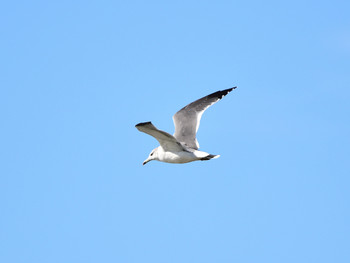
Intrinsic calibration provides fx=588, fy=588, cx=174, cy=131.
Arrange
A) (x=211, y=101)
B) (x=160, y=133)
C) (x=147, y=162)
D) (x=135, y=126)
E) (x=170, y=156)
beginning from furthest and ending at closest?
(x=211, y=101) → (x=147, y=162) → (x=170, y=156) → (x=160, y=133) → (x=135, y=126)

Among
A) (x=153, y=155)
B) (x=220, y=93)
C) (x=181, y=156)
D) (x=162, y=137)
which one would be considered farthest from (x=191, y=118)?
(x=162, y=137)

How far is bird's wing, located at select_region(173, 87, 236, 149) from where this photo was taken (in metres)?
13.2

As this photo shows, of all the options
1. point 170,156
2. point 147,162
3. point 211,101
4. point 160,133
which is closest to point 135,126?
point 160,133

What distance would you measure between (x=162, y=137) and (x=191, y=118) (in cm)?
236

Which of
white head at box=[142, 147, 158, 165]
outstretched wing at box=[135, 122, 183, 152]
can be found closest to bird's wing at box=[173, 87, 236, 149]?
white head at box=[142, 147, 158, 165]

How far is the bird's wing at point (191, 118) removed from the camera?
13.2 m

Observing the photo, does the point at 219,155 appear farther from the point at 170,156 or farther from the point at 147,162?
the point at 147,162

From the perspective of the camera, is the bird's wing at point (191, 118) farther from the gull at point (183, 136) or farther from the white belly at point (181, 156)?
the white belly at point (181, 156)

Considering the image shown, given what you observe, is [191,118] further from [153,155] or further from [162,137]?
[162,137]

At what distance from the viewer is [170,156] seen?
1224cm

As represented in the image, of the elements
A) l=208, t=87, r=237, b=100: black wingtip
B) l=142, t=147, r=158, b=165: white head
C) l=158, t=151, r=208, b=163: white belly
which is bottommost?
l=158, t=151, r=208, b=163: white belly

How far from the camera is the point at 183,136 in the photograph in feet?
43.6

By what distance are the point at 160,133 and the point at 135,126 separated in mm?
837

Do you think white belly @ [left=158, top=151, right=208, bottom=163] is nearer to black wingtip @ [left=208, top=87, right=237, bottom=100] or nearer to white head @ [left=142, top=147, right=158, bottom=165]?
white head @ [left=142, top=147, right=158, bottom=165]
